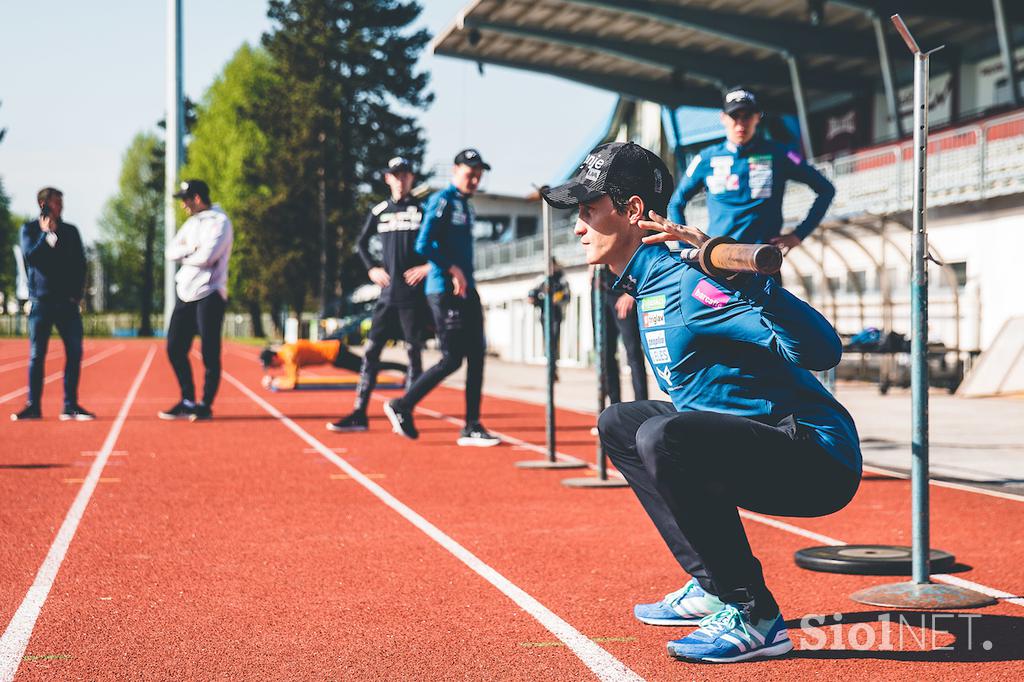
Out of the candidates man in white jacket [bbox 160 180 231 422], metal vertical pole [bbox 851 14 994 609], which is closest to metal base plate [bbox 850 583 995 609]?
metal vertical pole [bbox 851 14 994 609]

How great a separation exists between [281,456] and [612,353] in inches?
98.6

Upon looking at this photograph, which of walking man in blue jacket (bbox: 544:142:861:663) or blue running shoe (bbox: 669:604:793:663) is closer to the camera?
walking man in blue jacket (bbox: 544:142:861:663)

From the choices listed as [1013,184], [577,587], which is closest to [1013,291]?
[1013,184]

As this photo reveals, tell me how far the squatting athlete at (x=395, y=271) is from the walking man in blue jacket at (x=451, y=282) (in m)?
0.55

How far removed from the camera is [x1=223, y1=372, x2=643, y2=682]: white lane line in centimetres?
338

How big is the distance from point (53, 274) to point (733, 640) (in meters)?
9.24

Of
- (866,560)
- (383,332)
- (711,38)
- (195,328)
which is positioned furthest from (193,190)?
(711,38)

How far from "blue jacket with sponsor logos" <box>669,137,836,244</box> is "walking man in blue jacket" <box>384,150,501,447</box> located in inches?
97.0

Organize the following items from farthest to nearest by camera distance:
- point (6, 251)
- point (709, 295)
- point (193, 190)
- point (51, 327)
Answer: point (6, 251) < point (51, 327) < point (193, 190) < point (709, 295)

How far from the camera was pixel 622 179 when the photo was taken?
3445 millimetres

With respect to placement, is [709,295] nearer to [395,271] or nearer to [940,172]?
[395,271]

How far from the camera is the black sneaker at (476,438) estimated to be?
9492 millimetres

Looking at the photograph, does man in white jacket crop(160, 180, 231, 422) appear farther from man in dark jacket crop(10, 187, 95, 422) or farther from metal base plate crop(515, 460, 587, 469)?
metal base plate crop(515, 460, 587, 469)

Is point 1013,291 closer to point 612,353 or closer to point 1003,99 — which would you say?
point 1003,99
